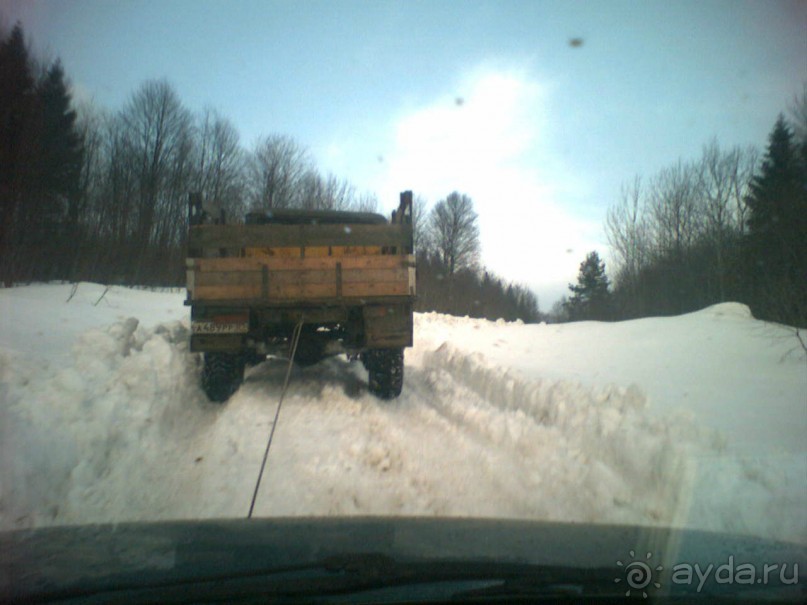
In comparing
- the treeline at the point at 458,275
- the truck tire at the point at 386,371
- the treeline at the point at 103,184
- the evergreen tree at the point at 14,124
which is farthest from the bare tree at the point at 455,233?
the truck tire at the point at 386,371

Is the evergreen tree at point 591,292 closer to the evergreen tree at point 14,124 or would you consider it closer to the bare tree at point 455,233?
the bare tree at point 455,233

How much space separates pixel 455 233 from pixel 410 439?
47736mm

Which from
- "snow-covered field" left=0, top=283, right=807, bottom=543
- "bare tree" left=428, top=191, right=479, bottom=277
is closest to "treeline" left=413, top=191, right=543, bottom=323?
Result: "bare tree" left=428, top=191, right=479, bottom=277

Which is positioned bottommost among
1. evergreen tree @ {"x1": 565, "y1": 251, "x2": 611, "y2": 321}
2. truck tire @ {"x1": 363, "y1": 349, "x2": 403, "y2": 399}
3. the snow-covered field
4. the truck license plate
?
the snow-covered field

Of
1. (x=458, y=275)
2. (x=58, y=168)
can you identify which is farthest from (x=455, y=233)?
(x=58, y=168)

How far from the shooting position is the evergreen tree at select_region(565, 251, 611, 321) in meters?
29.5

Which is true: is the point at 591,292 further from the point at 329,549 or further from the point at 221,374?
the point at 329,549

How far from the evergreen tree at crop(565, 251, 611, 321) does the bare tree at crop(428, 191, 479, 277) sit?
18.0m

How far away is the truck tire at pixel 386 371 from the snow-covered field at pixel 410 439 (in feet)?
1.23

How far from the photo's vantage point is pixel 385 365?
816 centimetres

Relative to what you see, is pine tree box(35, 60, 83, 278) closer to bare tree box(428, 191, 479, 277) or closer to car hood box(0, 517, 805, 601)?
car hood box(0, 517, 805, 601)

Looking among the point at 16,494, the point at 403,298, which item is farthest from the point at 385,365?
the point at 16,494

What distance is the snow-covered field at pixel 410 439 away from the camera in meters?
4.83

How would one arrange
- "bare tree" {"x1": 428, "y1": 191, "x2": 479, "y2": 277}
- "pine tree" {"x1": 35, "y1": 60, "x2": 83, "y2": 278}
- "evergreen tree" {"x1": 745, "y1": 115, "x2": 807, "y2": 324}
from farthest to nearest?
1. "bare tree" {"x1": 428, "y1": 191, "x2": 479, "y2": 277}
2. "pine tree" {"x1": 35, "y1": 60, "x2": 83, "y2": 278}
3. "evergreen tree" {"x1": 745, "y1": 115, "x2": 807, "y2": 324}
